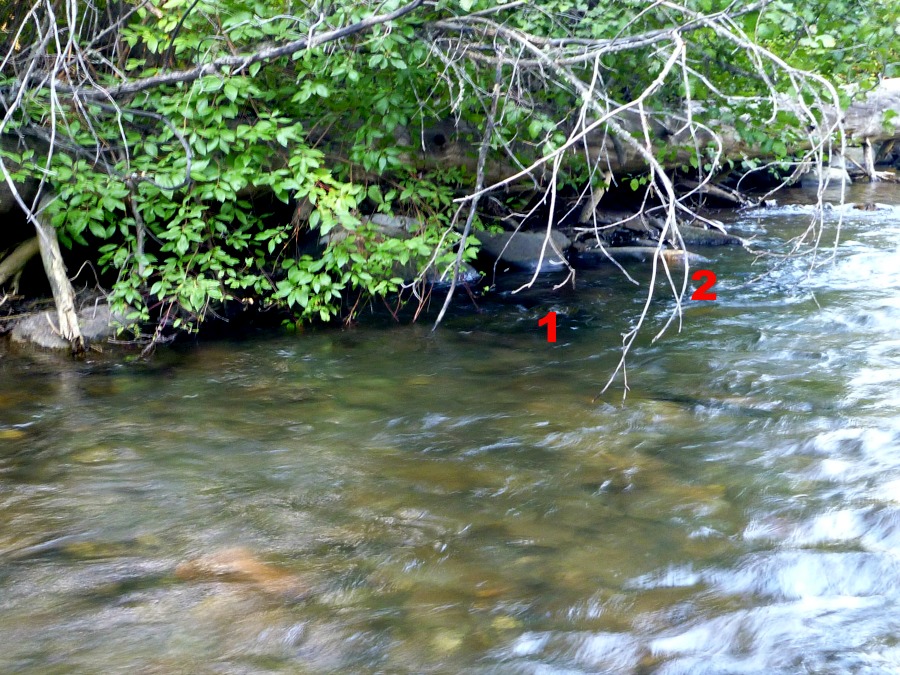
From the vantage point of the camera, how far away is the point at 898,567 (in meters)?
3.63

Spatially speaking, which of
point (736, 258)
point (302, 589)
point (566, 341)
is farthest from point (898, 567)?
point (736, 258)

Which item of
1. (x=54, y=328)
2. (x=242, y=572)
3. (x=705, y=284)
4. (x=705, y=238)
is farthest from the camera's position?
(x=705, y=238)

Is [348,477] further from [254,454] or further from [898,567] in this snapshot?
[898,567]

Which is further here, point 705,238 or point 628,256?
point 705,238

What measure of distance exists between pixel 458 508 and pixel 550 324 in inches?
151

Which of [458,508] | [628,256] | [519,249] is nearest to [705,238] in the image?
[628,256]

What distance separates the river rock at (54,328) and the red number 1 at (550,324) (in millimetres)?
3658

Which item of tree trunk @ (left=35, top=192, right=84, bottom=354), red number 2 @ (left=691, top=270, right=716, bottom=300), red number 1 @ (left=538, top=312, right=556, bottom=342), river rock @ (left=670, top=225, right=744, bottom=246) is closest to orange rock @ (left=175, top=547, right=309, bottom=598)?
tree trunk @ (left=35, top=192, right=84, bottom=354)

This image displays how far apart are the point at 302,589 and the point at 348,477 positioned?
43.5 inches

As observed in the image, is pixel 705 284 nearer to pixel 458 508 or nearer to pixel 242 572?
pixel 458 508

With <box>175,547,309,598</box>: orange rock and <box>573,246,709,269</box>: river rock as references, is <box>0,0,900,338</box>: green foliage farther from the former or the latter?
<box>573,246,709,269</box>: river rock

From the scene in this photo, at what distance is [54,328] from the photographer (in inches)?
276

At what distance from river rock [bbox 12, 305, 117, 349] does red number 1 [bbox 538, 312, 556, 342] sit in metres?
3.66

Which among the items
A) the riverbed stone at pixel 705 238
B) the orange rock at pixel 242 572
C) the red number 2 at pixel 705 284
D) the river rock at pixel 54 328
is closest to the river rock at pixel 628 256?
the red number 2 at pixel 705 284
